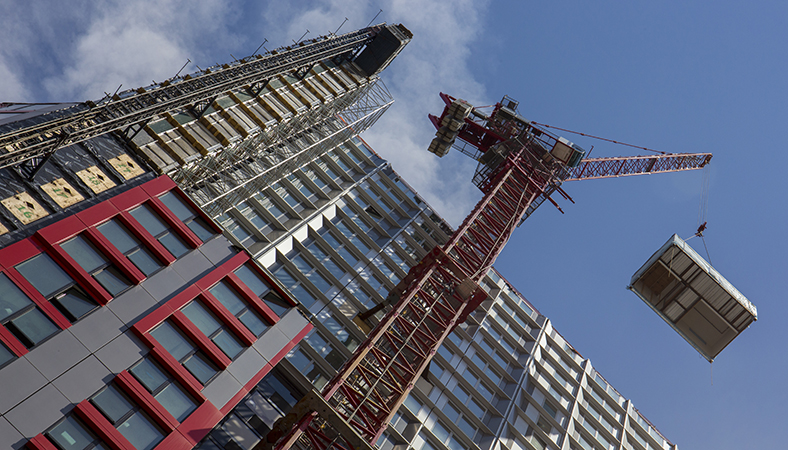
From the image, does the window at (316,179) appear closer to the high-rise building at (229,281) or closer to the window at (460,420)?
the high-rise building at (229,281)

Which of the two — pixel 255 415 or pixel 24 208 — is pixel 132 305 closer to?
pixel 24 208

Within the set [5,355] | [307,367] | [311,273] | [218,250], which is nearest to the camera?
[5,355]

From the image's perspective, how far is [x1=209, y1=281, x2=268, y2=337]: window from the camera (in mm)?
31828

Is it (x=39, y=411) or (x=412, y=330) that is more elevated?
(x=412, y=330)

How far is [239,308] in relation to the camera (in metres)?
32.2

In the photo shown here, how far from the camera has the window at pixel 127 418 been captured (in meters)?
25.1

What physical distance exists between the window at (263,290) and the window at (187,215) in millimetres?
2764

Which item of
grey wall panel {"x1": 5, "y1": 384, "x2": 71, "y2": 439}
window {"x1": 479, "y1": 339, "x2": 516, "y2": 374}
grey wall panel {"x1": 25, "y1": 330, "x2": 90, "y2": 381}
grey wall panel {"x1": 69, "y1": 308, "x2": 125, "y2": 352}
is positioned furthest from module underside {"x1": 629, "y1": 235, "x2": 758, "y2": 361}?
grey wall panel {"x1": 5, "y1": 384, "x2": 71, "y2": 439}

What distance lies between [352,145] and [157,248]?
92.0 ft

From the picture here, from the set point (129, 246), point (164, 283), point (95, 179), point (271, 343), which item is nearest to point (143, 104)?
point (95, 179)

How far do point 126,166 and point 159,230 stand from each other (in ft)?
17.9

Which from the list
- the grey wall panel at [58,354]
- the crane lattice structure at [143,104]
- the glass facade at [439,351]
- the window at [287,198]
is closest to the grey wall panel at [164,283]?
the grey wall panel at [58,354]

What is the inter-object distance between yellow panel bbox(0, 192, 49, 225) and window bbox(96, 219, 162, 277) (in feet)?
8.89

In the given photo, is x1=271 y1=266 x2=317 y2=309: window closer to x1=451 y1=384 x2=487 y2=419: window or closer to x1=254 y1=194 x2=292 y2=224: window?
x1=254 y1=194 x2=292 y2=224: window
